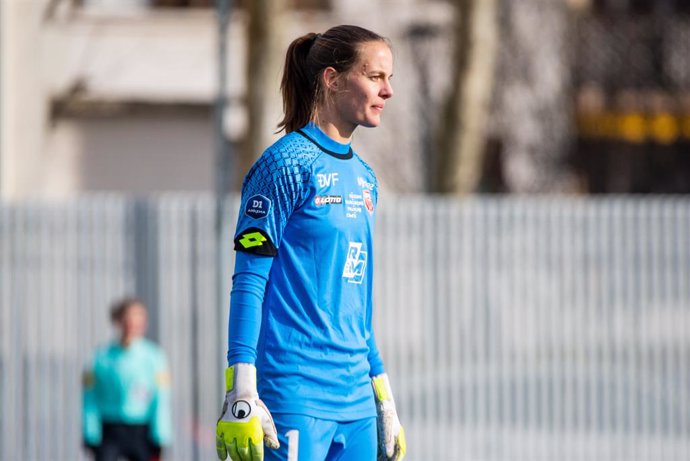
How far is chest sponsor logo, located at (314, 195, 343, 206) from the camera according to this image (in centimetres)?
439

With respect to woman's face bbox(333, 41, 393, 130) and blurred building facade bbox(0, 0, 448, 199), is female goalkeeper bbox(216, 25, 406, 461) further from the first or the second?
blurred building facade bbox(0, 0, 448, 199)

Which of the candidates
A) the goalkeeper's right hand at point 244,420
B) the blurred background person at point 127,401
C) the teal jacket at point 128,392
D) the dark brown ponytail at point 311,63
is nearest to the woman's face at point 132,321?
the blurred background person at point 127,401

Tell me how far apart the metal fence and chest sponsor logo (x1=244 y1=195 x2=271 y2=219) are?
7.31m

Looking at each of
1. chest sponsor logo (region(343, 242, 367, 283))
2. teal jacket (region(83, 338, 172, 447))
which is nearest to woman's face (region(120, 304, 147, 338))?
teal jacket (region(83, 338, 172, 447))

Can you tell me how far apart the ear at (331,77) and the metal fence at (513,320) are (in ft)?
23.5

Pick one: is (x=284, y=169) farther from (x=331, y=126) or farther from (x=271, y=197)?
(x=331, y=126)

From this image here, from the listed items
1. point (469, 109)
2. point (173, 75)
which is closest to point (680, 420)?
point (469, 109)

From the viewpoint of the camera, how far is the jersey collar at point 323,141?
14.7 feet

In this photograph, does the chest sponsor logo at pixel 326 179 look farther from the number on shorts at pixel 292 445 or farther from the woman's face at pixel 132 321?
the woman's face at pixel 132 321

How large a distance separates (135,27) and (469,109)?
244 inches

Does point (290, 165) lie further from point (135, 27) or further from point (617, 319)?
point (135, 27)

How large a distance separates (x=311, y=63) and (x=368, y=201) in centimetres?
46

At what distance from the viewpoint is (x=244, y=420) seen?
412 cm

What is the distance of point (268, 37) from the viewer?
43.8ft
